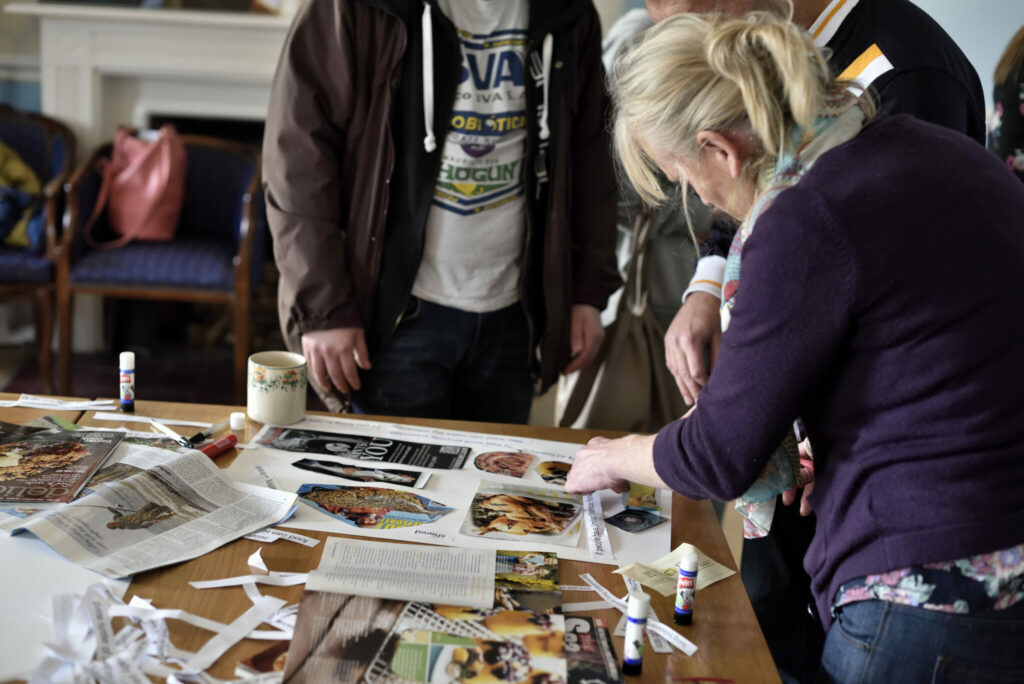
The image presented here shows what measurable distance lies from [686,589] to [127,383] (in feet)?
3.04

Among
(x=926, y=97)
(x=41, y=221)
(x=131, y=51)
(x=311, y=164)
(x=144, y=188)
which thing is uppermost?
(x=926, y=97)

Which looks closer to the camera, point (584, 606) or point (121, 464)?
point (584, 606)

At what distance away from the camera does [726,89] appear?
936mm

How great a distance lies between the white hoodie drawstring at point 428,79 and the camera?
164 centimetres

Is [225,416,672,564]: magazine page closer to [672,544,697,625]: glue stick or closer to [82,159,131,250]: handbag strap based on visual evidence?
[672,544,697,625]: glue stick

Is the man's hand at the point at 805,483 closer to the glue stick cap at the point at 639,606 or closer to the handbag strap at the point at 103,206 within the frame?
the glue stick cap at the point at 639,606

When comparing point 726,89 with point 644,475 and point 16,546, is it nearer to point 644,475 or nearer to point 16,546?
point 644,475

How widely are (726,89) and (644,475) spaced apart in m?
0.44

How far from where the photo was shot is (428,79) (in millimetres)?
1648

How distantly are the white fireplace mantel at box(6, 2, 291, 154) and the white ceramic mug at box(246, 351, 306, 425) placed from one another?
106 inches

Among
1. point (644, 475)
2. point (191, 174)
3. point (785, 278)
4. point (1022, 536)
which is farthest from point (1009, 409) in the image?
point (191, 174)

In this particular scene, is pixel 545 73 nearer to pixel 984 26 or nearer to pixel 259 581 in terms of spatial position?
pixel 984 26

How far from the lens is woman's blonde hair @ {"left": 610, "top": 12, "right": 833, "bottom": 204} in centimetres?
91

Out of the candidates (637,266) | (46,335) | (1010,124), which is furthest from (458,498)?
(46,335)
